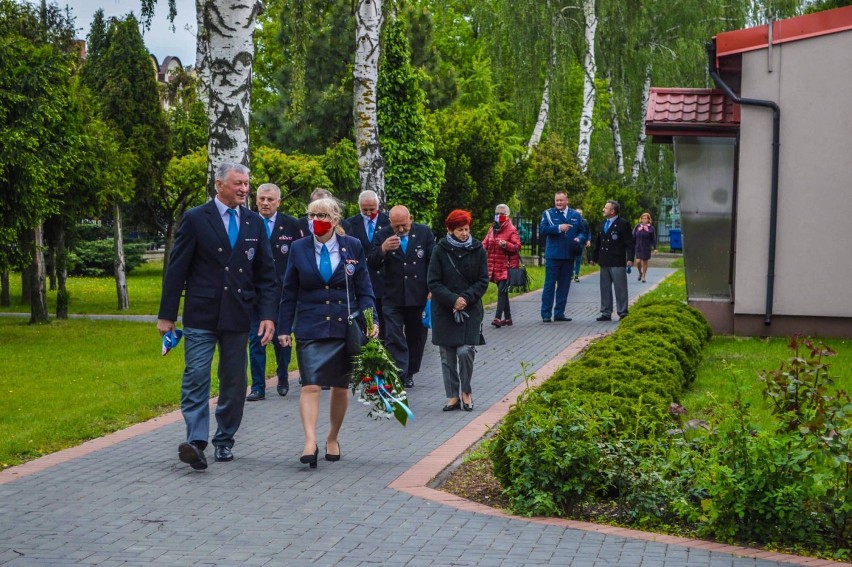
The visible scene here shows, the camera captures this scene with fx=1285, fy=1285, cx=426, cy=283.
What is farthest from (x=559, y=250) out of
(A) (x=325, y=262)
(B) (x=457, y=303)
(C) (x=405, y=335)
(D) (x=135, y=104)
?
(D) (x=135, y=104)

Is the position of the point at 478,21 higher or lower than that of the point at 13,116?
higher

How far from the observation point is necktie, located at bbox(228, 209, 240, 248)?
346 inches

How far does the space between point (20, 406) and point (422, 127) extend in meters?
12.1

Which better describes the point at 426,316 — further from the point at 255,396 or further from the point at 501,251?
the point at 501,251

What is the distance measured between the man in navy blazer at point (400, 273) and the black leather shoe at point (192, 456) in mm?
4039

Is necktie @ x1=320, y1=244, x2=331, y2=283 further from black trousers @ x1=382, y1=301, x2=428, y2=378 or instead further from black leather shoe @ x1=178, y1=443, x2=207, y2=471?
black trousers @ x1=382, y1=301, x2=428, y2=378

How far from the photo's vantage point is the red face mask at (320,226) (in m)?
8.86

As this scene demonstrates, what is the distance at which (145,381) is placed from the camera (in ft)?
45.5

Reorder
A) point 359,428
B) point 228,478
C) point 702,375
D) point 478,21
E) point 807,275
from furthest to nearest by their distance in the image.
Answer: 1. point 478,21
2. point 807,275
3. point 702,375
4. point 359,428
5. point 228,478

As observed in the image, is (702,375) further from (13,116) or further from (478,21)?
(478,21)

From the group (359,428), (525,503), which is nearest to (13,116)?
(359,428)

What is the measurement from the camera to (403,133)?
2273 centimetres

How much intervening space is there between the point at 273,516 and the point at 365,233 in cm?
583

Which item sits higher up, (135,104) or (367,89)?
(135,104)
